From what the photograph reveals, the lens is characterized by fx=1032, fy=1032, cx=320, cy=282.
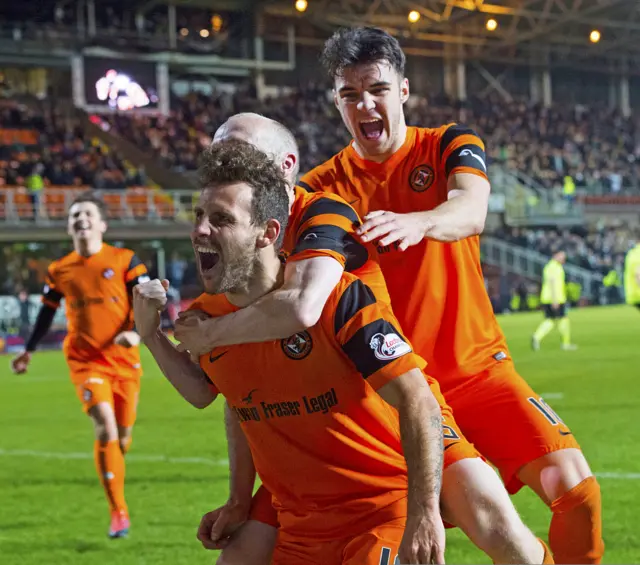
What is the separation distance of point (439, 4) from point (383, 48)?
41561 millimetres

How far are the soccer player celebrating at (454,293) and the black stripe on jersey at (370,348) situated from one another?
984 millimetres

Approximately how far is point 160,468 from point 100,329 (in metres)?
2.21

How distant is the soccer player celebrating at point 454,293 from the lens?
423 cm

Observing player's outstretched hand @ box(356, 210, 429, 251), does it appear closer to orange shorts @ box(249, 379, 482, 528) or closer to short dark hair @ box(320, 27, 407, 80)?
orange shorts @ box(249, 379, 482, 528)

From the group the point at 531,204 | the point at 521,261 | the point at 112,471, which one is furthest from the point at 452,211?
the point at 531,204

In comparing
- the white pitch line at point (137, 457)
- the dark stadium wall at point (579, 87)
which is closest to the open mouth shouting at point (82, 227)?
the white pitch line at point (137, 457)

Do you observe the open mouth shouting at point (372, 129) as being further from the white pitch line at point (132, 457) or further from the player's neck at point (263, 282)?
the white pitch line at point (132, 457)

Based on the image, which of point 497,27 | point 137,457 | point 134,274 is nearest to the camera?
point 134,274

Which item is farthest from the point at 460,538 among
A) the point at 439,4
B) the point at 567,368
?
the point at 439,4

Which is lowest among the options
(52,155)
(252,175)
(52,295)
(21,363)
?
(21,363)

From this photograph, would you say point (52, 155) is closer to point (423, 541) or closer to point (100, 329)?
point (100, 329)

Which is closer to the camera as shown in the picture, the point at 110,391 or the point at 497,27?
the point at 110,391

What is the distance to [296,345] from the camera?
3.38 m

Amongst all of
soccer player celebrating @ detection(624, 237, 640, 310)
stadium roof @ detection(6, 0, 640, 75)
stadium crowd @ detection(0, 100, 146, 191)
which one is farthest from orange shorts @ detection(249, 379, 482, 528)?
stadium roof @ detection(6, 0, 640, 75)
